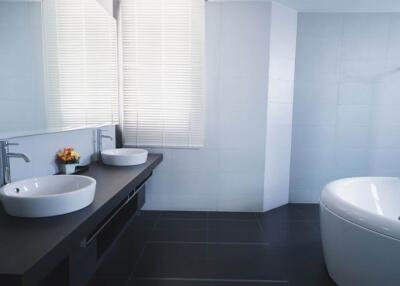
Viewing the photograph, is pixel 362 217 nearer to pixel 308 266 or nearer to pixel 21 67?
pixel 308 266

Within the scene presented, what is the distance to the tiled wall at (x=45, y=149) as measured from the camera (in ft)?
5.13

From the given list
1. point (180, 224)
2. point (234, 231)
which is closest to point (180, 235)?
point (180, 224)

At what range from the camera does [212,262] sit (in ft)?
7.09

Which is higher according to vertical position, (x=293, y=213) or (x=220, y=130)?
(x=220, y=130)

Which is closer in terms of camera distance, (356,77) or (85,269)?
(85,269)

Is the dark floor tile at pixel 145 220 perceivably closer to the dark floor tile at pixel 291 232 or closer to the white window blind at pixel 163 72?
the white window blind at pixel 163 72

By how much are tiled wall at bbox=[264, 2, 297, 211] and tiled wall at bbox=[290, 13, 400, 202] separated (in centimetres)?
15

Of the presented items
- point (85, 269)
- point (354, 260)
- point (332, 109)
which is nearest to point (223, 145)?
point (332, 109)

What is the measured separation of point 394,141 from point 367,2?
1732mm

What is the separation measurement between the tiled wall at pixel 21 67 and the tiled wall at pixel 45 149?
108 millimetres

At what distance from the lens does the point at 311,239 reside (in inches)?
101

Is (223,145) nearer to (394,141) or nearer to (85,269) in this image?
(85,269)

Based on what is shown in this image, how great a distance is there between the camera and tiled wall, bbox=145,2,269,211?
2.91 meters

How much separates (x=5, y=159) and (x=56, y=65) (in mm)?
800
